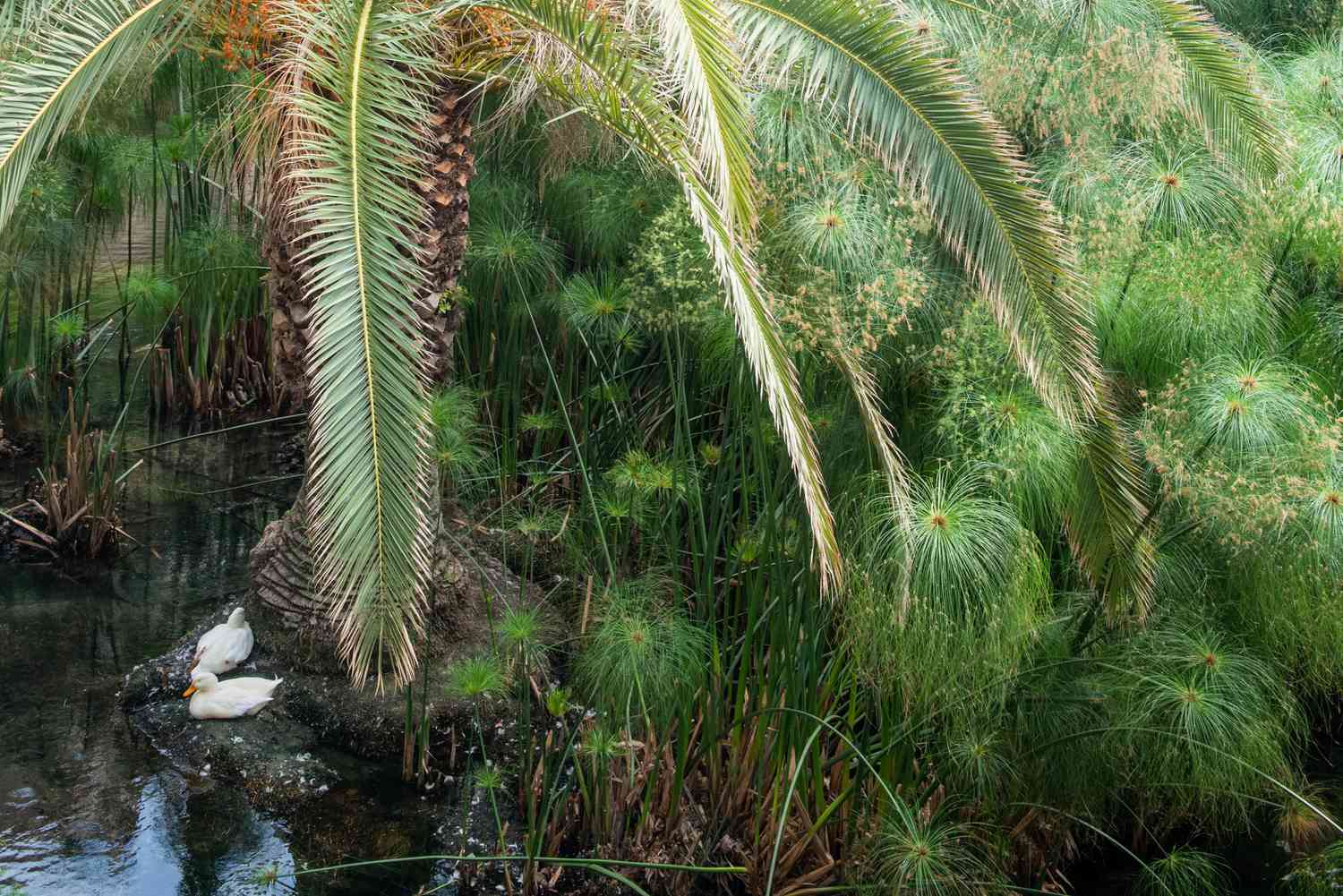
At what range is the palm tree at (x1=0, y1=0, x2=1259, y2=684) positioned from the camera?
9.64 ft

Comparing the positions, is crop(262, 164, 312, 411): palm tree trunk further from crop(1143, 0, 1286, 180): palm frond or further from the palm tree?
crop(1143, 0, 1286, 180): palm frond

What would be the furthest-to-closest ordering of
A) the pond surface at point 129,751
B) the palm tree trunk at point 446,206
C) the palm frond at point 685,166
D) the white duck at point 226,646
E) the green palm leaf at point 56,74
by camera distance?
the white duck at point 226,646, the palm tree trunk at point 446,206, the pond surface at point 129,751, the green palm leaf at point 56,74, the palm frond at point 685,166

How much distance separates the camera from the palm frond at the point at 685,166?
2.99 meters

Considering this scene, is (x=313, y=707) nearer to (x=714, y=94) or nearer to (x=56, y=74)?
(x=56, y=74)

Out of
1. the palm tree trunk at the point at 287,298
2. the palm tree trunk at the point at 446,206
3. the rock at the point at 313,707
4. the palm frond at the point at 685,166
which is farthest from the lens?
the rock at the point at 313,707

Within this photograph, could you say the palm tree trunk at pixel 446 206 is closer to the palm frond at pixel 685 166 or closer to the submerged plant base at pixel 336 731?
the palm frond at pixel 685 166

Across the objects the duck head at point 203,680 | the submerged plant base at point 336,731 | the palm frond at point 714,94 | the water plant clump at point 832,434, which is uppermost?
the palm frond at point 714,94

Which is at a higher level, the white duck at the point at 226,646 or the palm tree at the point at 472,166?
the palm tree at the point at 472,166

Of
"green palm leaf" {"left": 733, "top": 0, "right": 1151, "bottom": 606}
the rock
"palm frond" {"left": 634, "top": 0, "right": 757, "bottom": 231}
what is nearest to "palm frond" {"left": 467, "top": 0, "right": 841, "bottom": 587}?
"palm frond" {"left": 634, "top": 0, "right": 757, "bottom": 231}

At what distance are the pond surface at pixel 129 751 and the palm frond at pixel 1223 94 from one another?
3.76 m

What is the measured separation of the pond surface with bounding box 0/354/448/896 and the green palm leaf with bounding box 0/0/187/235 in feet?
6.61

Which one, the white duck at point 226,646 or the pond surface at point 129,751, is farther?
the white duck at point 226,646

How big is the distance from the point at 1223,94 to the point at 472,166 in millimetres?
2713

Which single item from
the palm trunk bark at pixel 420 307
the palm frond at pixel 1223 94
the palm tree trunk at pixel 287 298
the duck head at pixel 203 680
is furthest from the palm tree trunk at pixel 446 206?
the palm frond at pixel 1223 94
